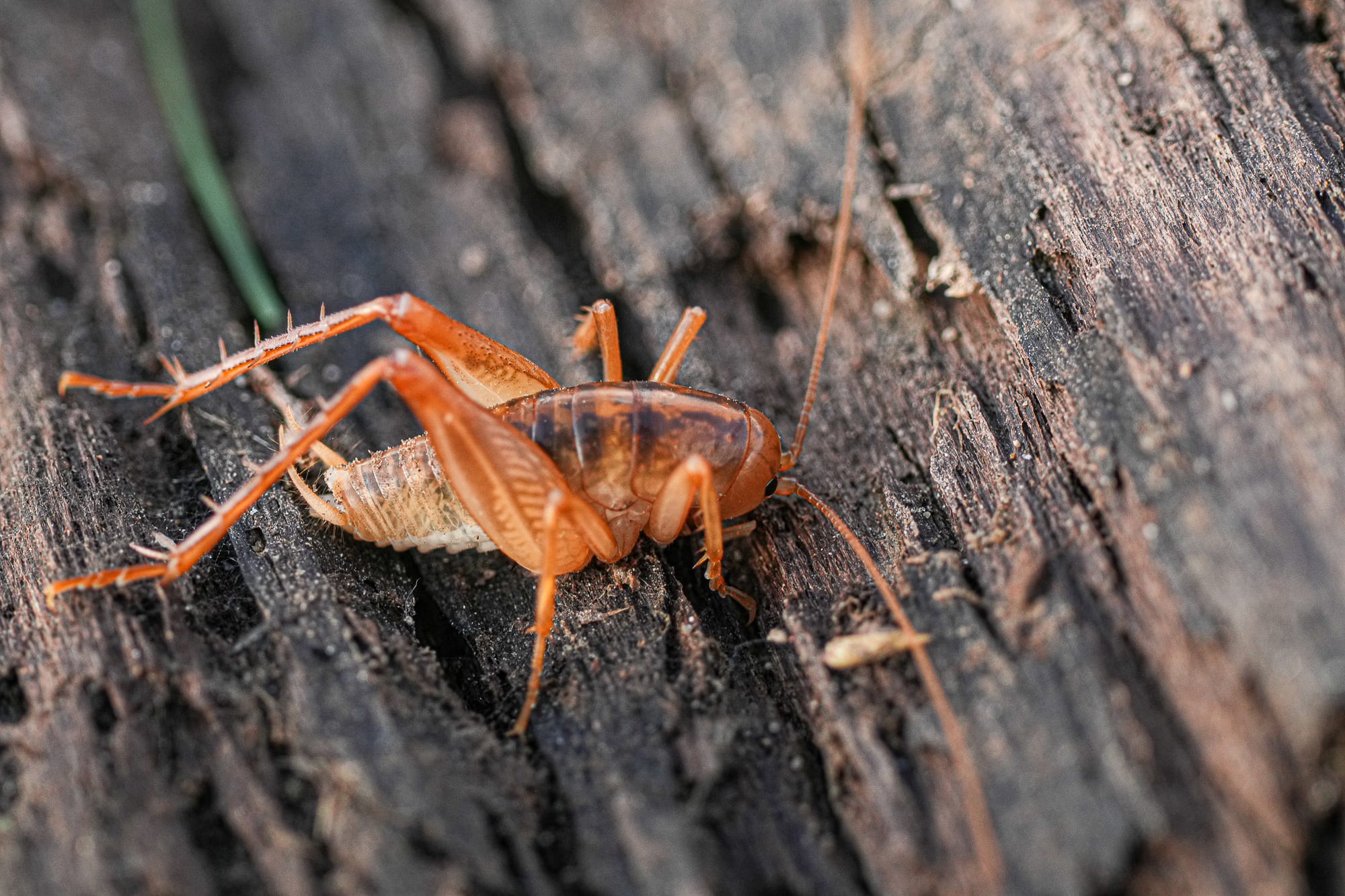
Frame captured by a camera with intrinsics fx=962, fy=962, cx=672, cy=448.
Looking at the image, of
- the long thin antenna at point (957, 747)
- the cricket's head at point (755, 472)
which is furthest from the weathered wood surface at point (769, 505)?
the cricket's head at point (755, 472)

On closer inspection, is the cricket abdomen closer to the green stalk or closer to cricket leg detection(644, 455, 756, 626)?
cricket leg detection(644, 455, 756, 626)

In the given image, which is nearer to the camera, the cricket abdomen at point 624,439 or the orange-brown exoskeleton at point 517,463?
the orange-brown exoskeleton at point 517,463

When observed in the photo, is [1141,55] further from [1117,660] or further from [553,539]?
[553,539]

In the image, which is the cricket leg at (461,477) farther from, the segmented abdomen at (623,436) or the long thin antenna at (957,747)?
the long thin antenna at (957,747)

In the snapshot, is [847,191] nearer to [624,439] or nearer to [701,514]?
[624,439]

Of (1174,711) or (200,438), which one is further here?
(200,438)

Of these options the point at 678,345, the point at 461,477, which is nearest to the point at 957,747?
the point at 461,477

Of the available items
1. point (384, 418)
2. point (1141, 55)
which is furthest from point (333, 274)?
point (1141, 55)
